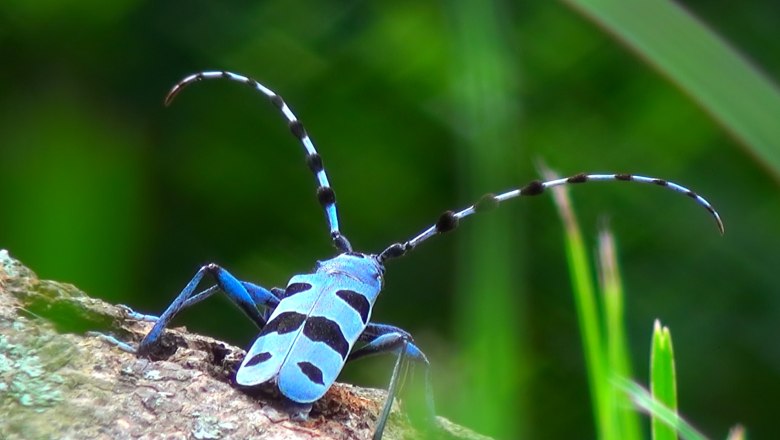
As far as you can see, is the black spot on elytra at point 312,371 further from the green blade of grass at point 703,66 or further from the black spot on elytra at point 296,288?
the green blade of grass at point 703,66

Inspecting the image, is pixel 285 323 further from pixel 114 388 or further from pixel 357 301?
pixel 114 388

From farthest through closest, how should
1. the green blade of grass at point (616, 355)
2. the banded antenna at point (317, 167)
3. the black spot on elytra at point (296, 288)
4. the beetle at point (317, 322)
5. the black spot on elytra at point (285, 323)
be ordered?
the banded antenna at point (317, 167), the black spot on elytra at point (296, 288), the black spot on elytra at point (285, 323), the beetle at point (317, 322), the green blade of grass at point (616, 355)

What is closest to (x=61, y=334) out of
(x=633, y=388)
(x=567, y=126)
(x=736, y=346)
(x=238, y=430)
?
(x=238, y=430)

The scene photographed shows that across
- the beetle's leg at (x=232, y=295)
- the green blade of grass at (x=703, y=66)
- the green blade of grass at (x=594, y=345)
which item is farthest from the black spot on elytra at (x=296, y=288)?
the green blade of grass at (x=703, y=66)

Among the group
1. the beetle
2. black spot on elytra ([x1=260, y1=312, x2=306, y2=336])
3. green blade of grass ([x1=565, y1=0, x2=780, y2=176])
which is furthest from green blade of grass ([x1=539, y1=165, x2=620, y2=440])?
black spot on elytra ([x1=260, y1=312, x2=306, y2=336])

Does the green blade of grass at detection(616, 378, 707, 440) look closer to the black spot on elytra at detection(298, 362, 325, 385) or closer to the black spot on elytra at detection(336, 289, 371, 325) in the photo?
the black spot on elytra at detection(298, 362, 325, 385)

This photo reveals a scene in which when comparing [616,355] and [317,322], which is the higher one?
[317,322]

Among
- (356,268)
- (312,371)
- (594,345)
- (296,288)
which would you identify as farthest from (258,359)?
(594,345)
